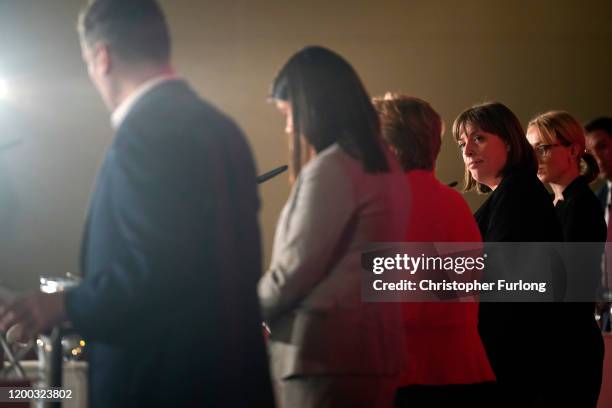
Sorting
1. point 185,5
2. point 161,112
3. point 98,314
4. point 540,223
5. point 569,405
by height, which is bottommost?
point 569,405

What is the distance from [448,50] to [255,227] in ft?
11.6

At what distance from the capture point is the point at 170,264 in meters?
1.17

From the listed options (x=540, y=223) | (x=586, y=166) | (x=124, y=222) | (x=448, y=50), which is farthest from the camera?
(x=448, y=50)

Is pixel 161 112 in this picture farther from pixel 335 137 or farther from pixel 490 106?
pixel 490 106

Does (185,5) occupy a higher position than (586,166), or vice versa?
(185,5)

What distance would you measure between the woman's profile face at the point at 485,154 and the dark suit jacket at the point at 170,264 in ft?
4.11

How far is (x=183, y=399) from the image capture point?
1205 mm

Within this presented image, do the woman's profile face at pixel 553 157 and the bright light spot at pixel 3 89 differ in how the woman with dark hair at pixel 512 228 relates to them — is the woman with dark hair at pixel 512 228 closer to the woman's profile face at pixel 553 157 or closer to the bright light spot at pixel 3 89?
the woman's profile face at pixel 553 157

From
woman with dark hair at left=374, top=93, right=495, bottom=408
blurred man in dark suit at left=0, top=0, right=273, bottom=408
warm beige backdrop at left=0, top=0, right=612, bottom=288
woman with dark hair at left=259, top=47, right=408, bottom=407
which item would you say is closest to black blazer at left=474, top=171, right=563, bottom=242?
woman with dark hair at left=374, top=93, right=495, bottom=408

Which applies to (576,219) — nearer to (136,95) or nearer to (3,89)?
(136,95)


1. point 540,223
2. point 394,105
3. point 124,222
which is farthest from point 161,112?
point 540,223

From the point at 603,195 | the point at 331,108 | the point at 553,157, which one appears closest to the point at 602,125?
the point at 603,195

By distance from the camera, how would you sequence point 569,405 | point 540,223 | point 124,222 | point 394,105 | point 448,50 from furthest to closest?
point 448,50
point 569,405
point 540,223
point 394,105
point 124,222

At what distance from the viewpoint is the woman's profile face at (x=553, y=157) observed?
109 inches
